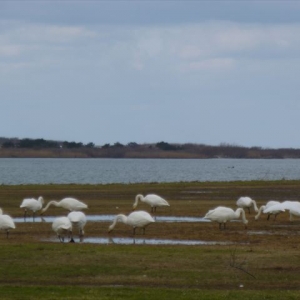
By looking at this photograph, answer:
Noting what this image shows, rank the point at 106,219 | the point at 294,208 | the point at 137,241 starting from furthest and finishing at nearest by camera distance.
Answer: the point at 106,219 → the point at 294,208 → the point at 137,241

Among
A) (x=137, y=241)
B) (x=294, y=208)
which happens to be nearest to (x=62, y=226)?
(x=137, y=241)

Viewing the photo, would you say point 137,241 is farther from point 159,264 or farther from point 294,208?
point 294,208

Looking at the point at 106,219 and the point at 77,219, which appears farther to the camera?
the point at 106,219

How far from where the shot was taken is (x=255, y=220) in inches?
1417

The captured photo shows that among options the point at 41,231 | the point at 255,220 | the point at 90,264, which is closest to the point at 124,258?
the point at 90,264

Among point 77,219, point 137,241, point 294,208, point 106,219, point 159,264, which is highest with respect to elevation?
point 294,208

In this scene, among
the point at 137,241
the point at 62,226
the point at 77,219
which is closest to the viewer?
the point at 62,226

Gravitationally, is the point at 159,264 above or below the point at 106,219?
below

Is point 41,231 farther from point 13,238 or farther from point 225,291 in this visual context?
point 225,291

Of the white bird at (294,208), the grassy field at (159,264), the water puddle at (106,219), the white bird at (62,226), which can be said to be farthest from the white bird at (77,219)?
the white bird at (294,208)

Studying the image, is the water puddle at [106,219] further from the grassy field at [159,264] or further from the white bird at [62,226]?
the white bird at [62,226]

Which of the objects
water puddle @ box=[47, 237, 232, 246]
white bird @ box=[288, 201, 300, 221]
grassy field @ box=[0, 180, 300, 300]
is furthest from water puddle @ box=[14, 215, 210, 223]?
water puddle @ box=[47, 237, 232, 246]

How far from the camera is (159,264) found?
21438 mm

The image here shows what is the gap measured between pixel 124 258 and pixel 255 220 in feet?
47.8
